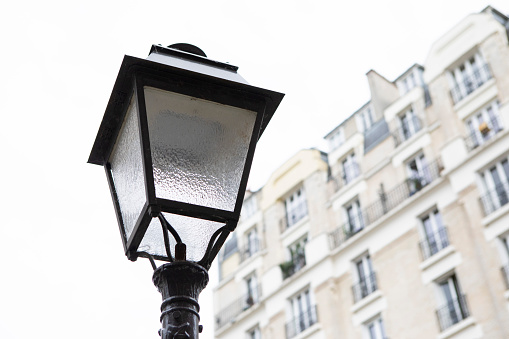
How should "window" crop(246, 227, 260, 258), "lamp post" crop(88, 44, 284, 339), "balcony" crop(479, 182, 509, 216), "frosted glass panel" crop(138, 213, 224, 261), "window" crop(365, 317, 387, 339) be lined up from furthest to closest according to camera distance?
"window" crop(246, 227, 260, 258)
"window" crop(365, 317, 387, 339)
"balcony" crop(479, 182, 509, 216)
"frosted glass panel" crop(138, 213, 224, 261)
"lamp post" crop(88, 44, 284, 339)

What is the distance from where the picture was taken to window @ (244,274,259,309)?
3453 cm

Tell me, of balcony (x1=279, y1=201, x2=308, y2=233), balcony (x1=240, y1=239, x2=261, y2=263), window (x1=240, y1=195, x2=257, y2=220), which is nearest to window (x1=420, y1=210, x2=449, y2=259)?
balcony (x1=279, y1=201, x2=308, y2=233)

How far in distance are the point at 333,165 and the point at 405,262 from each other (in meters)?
7.75

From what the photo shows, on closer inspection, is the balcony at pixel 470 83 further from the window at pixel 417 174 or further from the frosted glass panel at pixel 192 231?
the frosted glass panel at pixel 192 231

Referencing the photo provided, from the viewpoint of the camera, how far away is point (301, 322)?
1223 inches

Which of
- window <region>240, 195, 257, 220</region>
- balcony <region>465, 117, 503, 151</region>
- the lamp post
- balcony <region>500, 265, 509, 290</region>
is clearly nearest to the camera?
the lamp post

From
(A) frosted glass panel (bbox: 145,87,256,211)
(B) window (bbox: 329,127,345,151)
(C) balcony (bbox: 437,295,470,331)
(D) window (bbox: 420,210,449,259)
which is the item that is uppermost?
(B) window (bbox: 329,127,345,151)

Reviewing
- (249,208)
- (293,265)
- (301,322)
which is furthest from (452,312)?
(249,208)

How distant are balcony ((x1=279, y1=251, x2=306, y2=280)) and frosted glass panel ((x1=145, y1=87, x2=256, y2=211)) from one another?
2924 cm

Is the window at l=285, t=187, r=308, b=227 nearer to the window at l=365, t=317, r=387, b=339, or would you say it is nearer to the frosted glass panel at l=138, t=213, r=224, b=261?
the window at l=365, t=317, r=387, b=339

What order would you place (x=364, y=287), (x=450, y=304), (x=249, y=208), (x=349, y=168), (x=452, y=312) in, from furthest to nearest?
(x=249, y=208) < (x=349, y=168) < (x=364, y=287) < (x=450, y=304) < (x=452, y=312)

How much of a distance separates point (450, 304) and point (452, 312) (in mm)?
364

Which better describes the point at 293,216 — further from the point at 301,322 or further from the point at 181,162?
the point at 181,162

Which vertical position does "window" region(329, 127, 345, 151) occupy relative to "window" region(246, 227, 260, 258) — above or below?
above
